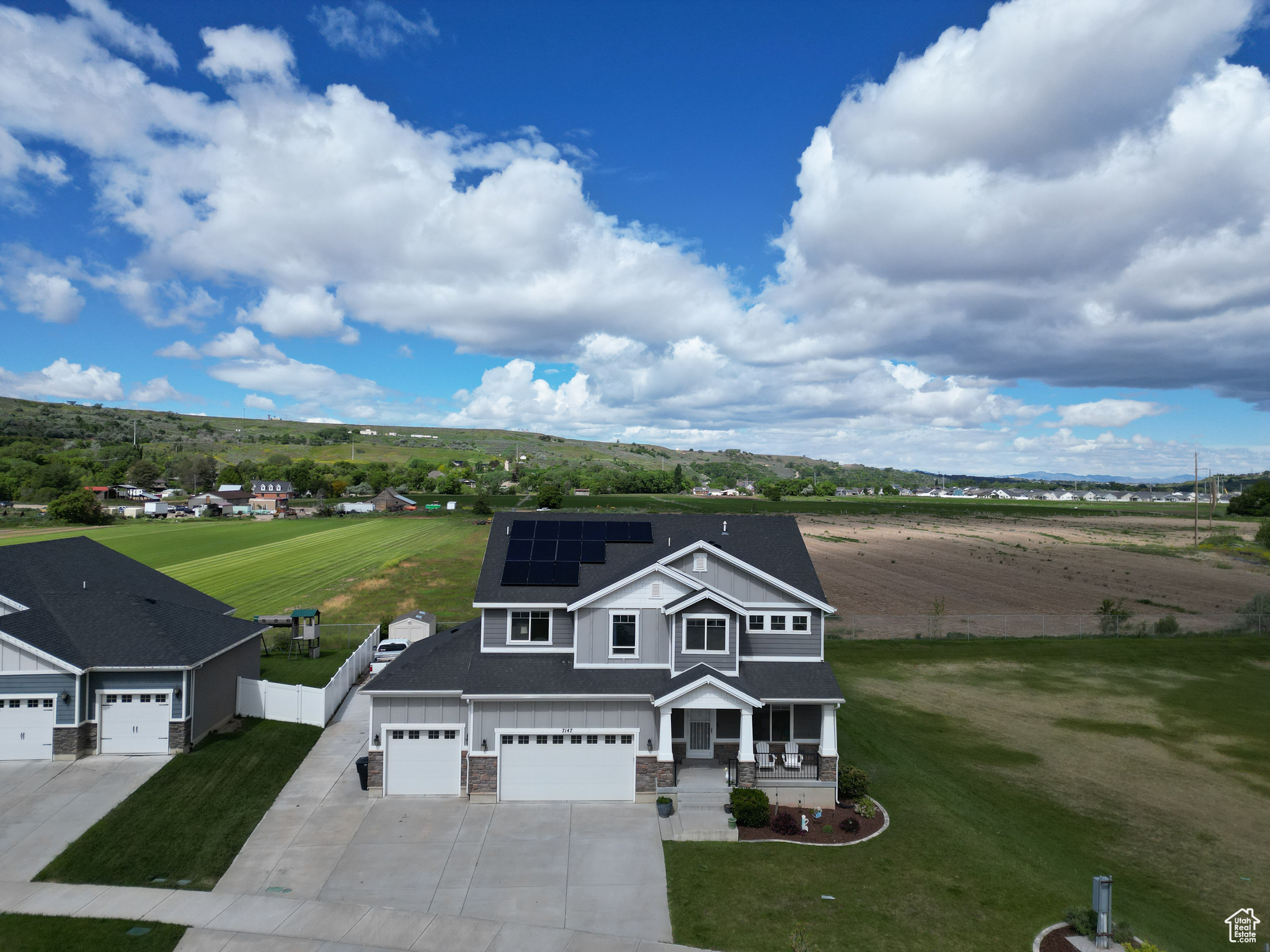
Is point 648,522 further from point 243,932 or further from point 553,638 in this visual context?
point 243,932

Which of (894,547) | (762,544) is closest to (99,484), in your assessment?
(894,547)

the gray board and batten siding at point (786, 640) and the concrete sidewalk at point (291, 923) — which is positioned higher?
the gray board and batten siding at point (786, 640)

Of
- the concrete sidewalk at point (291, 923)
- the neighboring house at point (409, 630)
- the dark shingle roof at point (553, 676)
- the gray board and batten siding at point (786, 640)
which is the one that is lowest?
the concrete sidewalk at point (291, 923)

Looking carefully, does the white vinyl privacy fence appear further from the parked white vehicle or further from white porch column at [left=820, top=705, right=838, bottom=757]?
white porch column at [left=820, top=705, right=838, bottom=757]

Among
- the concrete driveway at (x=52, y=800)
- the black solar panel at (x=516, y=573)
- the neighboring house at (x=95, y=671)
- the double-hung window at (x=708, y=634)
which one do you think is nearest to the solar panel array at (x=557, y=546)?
the black solar panel at (x=516, y=573)

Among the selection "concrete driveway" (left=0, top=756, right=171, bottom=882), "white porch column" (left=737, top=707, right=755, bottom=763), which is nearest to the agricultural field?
"white porch column" (left=737, top=707, right=755, bottom=763)

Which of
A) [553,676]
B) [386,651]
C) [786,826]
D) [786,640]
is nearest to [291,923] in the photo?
[553,676]

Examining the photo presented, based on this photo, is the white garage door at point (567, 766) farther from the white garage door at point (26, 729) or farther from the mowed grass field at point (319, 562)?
the mowed grass field at point (319, 562)
